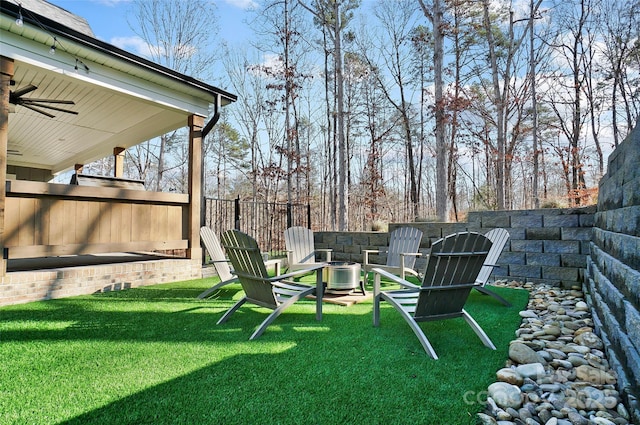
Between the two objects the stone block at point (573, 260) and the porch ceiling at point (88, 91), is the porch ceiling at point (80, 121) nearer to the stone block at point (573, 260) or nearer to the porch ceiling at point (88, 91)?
the porch ceiling at point (88, 91)

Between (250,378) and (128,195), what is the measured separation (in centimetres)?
388

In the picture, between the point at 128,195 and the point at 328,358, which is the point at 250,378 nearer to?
the point at 328,358

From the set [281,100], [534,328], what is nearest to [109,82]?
[534,328]

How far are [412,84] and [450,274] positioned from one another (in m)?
12.9

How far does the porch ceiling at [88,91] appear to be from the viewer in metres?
3.90

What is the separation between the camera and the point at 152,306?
3.84m

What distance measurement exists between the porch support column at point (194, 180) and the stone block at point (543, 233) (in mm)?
5241

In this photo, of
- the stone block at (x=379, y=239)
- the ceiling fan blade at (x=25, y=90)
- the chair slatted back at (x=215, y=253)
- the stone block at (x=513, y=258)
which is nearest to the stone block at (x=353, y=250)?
the stone block at (x=379, y=239)

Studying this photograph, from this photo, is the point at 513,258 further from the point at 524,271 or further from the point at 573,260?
the point at 573,260

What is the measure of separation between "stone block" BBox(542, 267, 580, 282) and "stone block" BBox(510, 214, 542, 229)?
0.65 m

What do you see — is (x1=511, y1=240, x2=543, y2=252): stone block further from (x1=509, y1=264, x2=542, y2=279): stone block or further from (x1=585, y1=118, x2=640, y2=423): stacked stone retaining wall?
(x1=585, y1=118, x2=640, y2=423): stacked stone retaining wall

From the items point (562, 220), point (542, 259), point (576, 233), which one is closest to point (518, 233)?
point (542, 259)

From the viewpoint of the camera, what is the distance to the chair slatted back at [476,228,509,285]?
391 centimetres

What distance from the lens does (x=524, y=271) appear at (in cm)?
515
